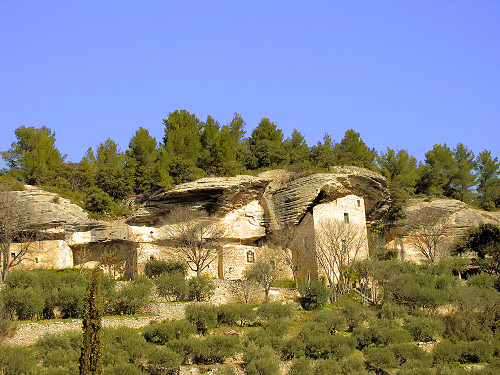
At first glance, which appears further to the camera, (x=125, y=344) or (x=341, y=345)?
(x=341, y=345)

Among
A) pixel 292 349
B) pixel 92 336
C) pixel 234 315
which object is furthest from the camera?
pixel 234 315

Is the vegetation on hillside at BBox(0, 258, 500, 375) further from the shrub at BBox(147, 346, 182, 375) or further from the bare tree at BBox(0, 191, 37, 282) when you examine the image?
the bare tree at BBox(0, 191, 37, 282)

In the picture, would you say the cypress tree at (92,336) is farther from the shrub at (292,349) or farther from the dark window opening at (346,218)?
the dark window opening at (346,218)

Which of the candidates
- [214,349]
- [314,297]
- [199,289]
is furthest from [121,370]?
[314,297]

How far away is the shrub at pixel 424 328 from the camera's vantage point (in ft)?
98.1

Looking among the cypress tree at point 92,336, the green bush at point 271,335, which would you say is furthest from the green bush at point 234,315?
the cypress tree at point 92,336

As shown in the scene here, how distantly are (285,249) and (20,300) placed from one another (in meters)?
17.0

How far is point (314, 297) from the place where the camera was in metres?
32.6

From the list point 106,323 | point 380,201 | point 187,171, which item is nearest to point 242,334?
point 106,323

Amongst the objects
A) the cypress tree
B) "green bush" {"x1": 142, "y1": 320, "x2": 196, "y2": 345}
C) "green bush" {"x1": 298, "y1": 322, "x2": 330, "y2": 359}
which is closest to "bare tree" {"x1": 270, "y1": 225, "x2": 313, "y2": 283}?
"green bush" {"x1": 298, "y1": 322, "x2": 330, "y2": 359}

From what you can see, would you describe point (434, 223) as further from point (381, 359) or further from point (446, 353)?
point (381, 359)

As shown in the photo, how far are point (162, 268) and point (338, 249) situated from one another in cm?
1044

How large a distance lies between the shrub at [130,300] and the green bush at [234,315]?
3696 mm

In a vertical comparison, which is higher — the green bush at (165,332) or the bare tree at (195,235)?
the bare tree at (195,235)
